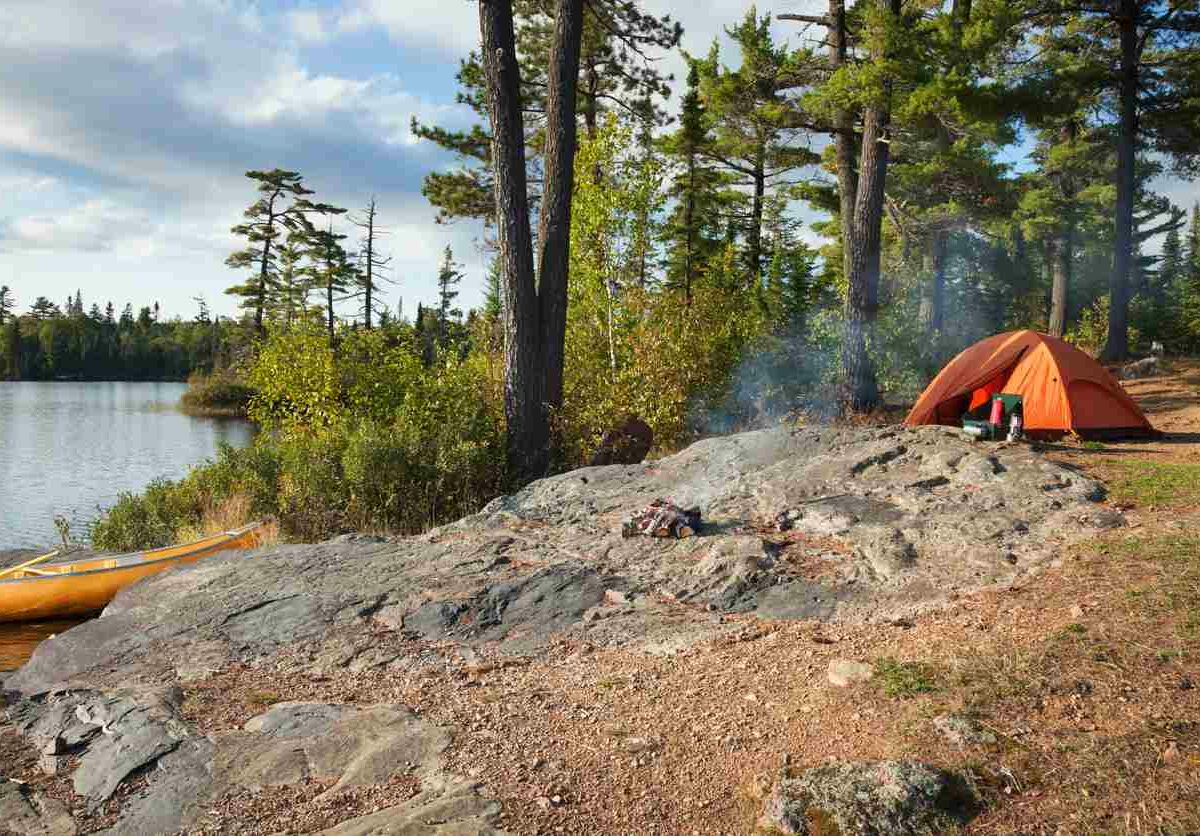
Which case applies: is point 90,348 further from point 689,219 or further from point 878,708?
point 878,708

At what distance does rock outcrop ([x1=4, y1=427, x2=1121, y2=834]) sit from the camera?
13.4 ft

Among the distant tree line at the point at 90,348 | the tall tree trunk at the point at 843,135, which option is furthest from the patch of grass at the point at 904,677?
the distant tree line at the point at 90,348

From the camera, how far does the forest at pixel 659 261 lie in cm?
1056

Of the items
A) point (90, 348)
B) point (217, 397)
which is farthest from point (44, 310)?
point (217, 397)

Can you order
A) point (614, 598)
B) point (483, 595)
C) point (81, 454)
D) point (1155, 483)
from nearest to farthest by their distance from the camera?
1. point (614, 598)
2. point (483, 595)
3. point (1155, 483)
4. point (81, 454)

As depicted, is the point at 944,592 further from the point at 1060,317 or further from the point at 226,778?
the point at 1060,317

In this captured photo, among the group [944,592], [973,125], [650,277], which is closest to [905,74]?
[973,125]

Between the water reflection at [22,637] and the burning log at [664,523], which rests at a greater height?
the burning log at [664,523]

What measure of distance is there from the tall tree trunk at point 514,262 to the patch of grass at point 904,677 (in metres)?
6.71

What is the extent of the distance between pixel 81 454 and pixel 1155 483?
25.5 m

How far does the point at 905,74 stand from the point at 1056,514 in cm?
863

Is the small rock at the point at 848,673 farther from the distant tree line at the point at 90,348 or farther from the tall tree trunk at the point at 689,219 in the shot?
the distant tree line at the point at 90,348

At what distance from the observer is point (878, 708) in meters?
3.99

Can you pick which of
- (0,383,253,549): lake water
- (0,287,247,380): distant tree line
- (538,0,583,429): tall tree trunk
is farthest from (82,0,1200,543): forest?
(0,287,247,380): distant tree line
